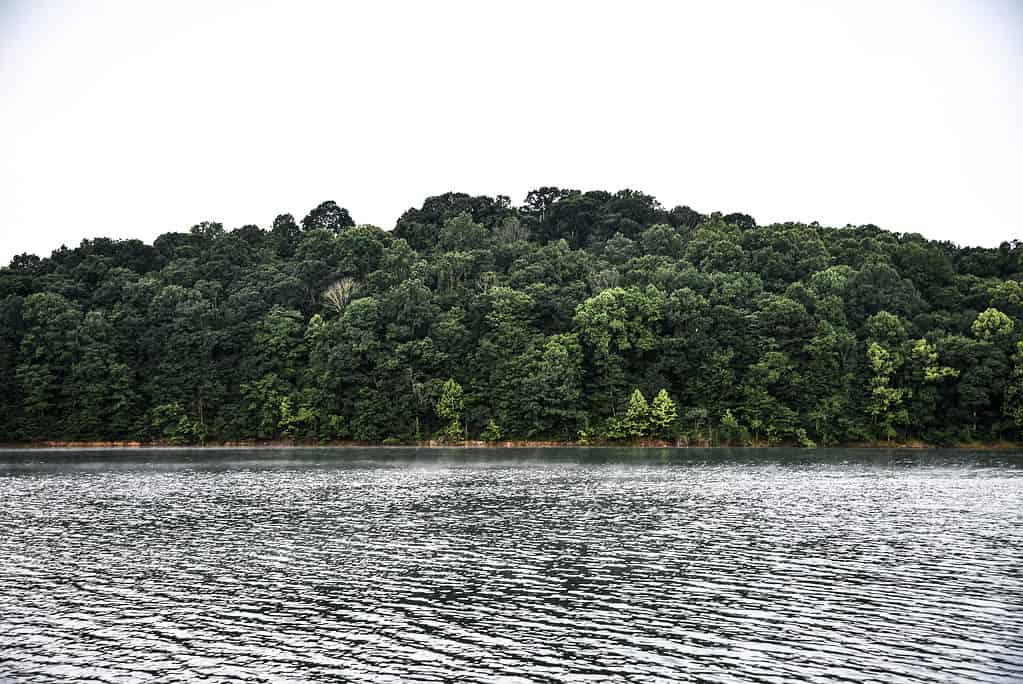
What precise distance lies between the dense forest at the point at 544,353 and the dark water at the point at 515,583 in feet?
200

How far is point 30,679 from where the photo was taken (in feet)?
74.4

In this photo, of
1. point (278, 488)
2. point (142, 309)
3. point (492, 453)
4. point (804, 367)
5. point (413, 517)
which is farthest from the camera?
point (142, 309)

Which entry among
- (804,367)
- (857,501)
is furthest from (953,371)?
(857,501)

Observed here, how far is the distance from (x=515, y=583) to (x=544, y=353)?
331 ft

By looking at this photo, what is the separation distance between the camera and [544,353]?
134m

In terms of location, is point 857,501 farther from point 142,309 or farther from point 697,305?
point 142,309

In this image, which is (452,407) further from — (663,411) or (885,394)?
(885,394)

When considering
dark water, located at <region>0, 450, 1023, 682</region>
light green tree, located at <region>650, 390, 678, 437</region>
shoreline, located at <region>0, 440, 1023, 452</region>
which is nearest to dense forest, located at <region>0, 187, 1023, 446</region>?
light green tree, located at <region>650, 390, 678, 437</region>

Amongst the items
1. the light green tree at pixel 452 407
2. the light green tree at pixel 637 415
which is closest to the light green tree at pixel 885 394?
the light green tree at pixel 637 415

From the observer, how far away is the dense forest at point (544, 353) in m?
127

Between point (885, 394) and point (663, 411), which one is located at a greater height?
point (885, 394)

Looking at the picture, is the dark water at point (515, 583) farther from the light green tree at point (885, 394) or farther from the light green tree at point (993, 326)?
the light green tree at point (993, 326)

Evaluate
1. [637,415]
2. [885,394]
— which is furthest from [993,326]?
[637,415]

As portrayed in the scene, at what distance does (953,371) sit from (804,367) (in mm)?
19854
